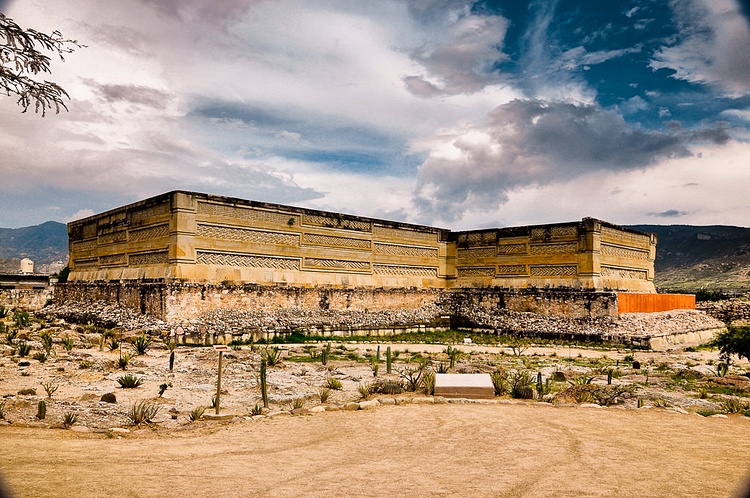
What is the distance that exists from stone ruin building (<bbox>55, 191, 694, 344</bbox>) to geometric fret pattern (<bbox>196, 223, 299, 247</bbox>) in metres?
0.05

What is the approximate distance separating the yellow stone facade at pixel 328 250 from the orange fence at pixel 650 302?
3.67 feet

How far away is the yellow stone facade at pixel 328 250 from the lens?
20.4 metres

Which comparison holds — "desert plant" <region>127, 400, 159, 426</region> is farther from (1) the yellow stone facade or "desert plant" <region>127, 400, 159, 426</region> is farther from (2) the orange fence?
(2) the orange fence

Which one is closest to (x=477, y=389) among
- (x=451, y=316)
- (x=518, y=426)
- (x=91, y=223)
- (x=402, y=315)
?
(x=518, y=426)

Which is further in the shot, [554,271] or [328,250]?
A: [554,271]

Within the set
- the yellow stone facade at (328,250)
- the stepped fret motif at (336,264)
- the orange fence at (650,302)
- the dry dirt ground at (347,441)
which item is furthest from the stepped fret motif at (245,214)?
the orange fence at (650,302)

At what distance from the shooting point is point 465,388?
Result: 34.3 ft

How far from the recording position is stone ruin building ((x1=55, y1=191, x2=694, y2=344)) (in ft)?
65.6

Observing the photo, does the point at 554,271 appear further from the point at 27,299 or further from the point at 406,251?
the point at 27,299

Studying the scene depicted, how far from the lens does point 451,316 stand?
2792 centimetres

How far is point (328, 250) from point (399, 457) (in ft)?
61.4

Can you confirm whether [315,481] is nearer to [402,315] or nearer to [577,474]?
[577,474]

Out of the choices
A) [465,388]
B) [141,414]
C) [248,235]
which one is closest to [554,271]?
Answer: [248,235]

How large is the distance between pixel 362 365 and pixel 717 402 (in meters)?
8.29
